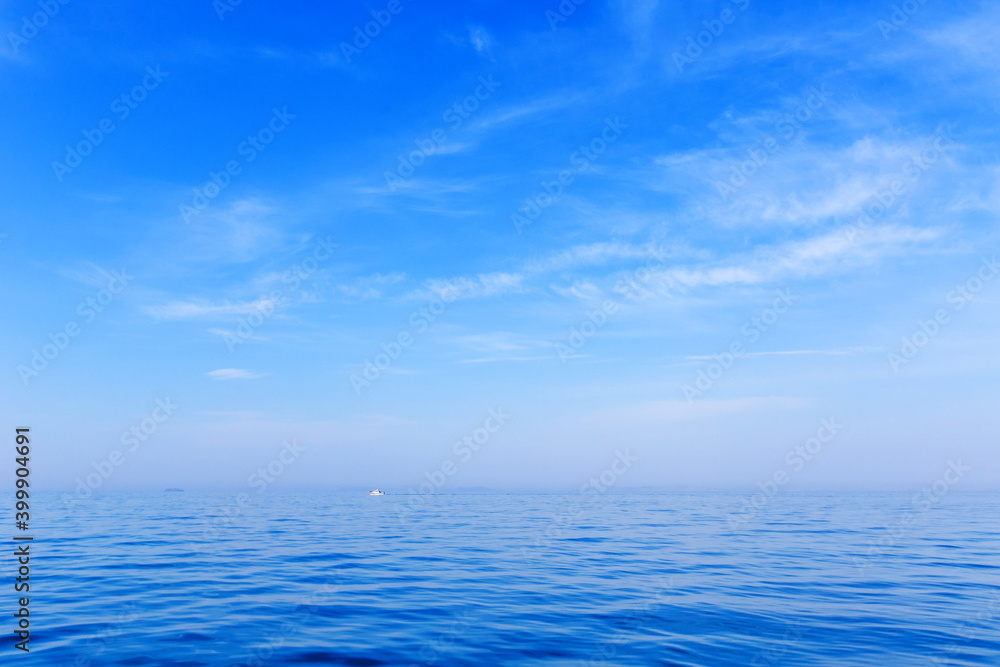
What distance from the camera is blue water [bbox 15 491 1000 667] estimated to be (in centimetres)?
1201

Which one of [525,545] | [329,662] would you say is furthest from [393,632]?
[525,545]

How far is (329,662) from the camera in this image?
37.2 feet

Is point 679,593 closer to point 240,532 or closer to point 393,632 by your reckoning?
point 393,632

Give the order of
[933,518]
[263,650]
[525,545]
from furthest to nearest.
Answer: [933,518] < [525,545] < [263,650]

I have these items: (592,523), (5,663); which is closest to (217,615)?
(5,663)

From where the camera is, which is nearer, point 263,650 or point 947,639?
point 263,650

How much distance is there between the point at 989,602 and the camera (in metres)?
16.5

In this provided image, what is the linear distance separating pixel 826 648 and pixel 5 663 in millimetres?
16123

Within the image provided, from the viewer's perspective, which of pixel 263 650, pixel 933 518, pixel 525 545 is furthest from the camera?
pixel 933 518

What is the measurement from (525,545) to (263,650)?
→ 17.8m

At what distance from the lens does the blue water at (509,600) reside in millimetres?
12008

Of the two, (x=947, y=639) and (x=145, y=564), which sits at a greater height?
(x=947, y=639)

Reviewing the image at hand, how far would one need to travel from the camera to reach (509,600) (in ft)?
53.9

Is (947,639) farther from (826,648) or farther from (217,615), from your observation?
(217,615)
